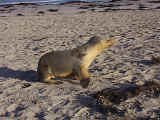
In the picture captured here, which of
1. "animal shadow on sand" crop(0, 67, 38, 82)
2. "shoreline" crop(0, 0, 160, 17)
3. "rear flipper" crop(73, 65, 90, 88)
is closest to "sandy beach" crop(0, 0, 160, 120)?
"animal shadow on sand" crop(0, 67, 38, 82)

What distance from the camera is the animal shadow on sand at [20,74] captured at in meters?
5.35

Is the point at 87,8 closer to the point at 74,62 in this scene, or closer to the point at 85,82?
the point at 74,62

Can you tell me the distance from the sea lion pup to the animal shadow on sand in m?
0.40

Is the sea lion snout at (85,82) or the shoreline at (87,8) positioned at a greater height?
the shoreline at (87,8)

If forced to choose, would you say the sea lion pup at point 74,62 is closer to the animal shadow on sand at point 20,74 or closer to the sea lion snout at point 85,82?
the sea lion snout at point 85,82

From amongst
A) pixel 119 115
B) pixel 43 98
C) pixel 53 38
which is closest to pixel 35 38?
pixel 53 38

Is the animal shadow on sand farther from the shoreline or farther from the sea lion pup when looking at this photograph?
the shoreline

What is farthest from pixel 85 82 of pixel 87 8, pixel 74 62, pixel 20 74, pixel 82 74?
pixel 87 8

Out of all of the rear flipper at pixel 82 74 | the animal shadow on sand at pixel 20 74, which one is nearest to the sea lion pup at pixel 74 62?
the rear flipper at pixel 82 74

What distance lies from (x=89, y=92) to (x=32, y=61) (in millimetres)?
2851

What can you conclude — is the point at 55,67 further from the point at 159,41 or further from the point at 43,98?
the point at 159,41

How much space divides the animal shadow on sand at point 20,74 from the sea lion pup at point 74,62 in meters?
0.40

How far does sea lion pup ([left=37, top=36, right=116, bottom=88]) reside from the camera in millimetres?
4641

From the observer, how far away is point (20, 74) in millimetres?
5660
